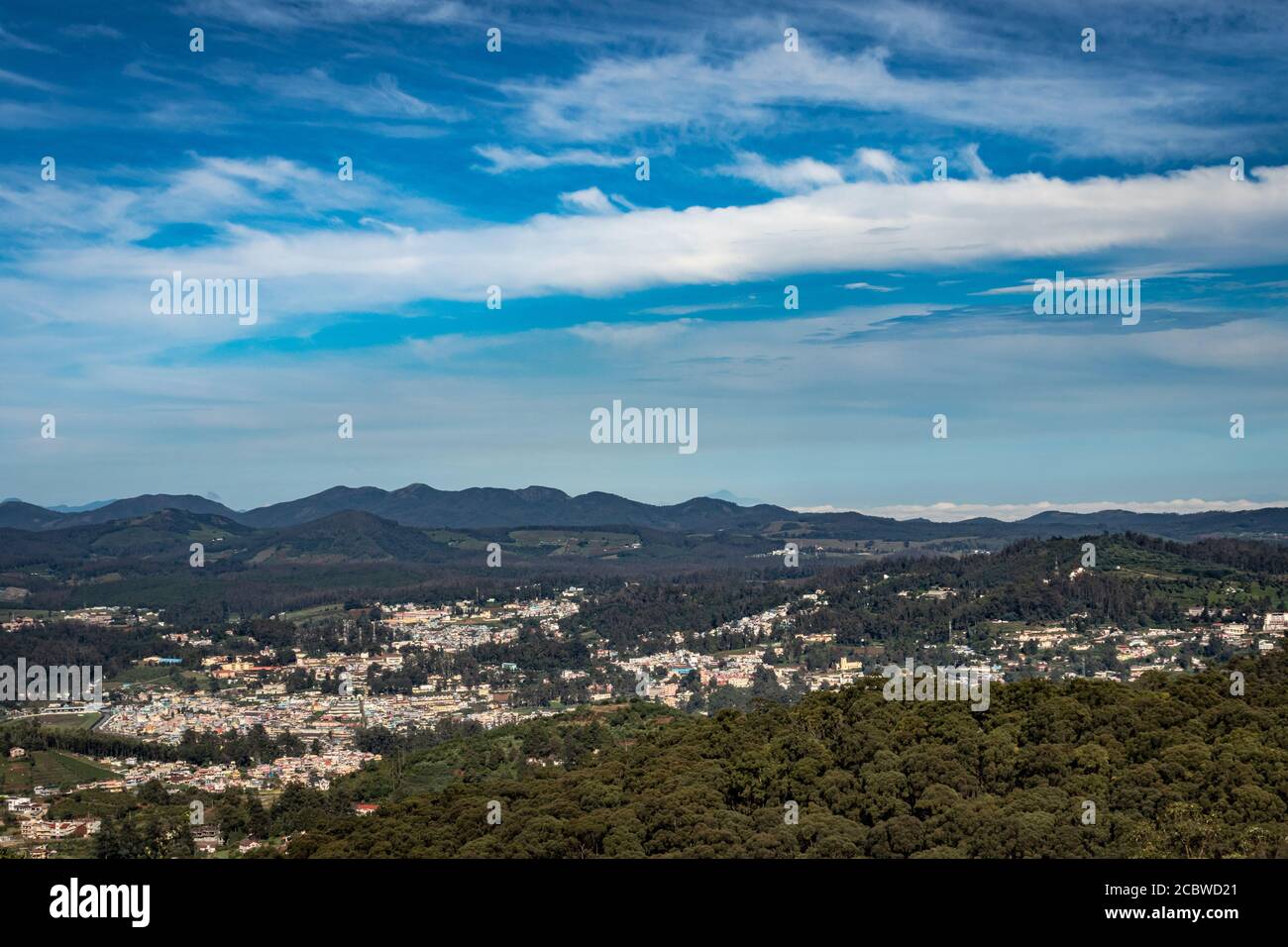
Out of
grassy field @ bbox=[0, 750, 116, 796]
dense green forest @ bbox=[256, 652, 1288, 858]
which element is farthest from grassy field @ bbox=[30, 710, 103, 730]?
dense green forest @ bbox=[256, 652, 1288, 858]

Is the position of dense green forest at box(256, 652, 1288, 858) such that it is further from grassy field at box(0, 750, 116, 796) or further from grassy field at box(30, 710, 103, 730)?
grassy field at box(30, 710, 103, 730)

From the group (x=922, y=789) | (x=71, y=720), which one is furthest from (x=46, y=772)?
(x=922, y=789)

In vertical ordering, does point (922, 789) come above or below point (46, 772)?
above

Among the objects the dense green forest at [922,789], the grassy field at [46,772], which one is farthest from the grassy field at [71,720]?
the dense green forest at [922,789]

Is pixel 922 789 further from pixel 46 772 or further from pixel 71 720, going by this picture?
pixel 71 720
